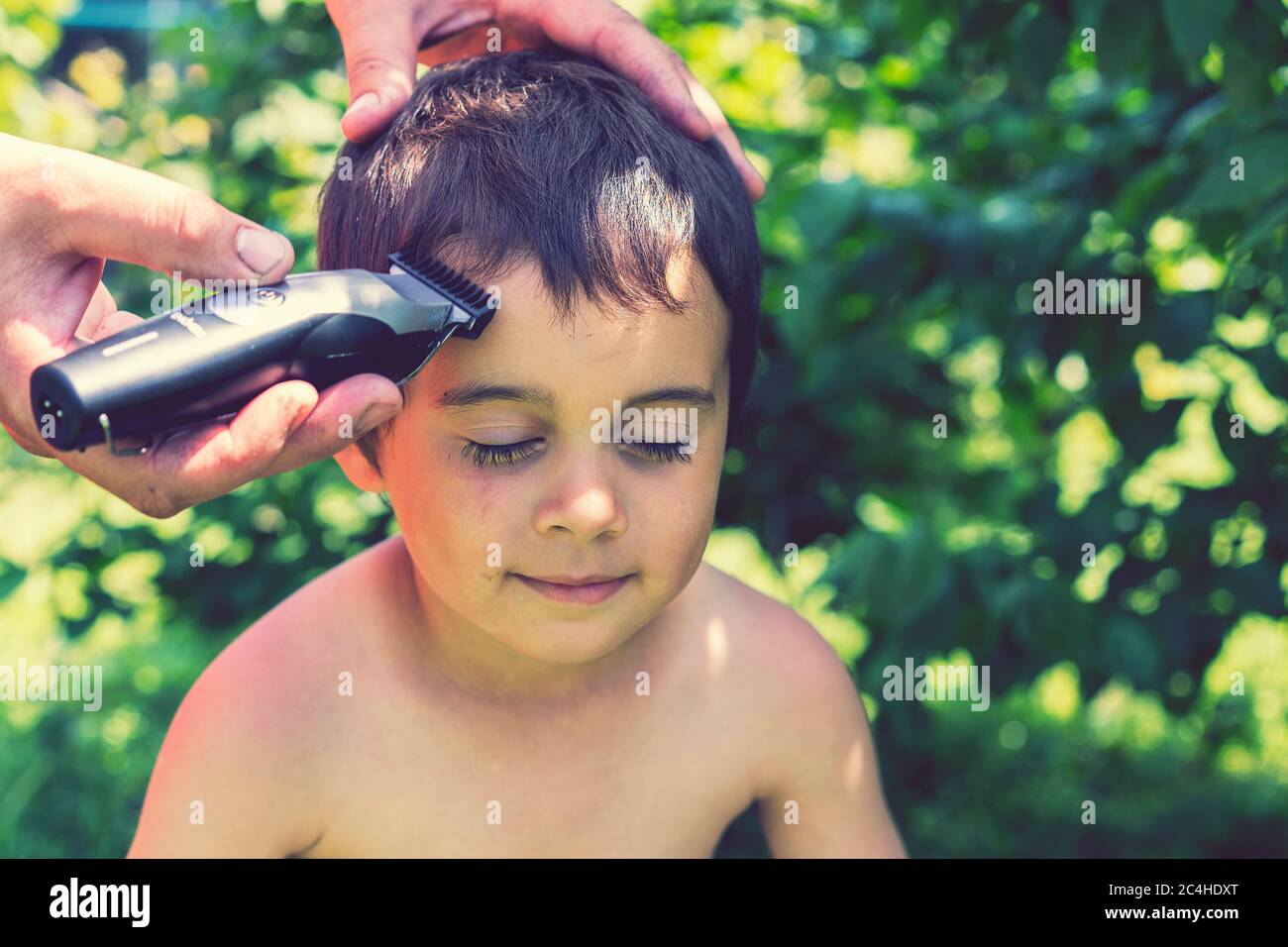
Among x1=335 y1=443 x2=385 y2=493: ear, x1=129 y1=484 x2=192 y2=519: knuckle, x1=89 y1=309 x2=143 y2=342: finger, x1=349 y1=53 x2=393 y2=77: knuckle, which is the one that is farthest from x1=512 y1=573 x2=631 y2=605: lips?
x1=349 y1=53 x2=393 y2=77: knuckle

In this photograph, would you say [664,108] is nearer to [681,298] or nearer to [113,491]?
[681,298]

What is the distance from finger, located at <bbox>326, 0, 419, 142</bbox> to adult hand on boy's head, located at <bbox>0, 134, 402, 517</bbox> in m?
0.29

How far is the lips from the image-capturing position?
118 cm

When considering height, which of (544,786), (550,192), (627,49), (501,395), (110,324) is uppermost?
(627,49)

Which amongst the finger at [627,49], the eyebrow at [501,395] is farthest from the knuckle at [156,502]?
the finger at [627,49]

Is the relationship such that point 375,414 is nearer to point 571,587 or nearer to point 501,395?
point 501,395

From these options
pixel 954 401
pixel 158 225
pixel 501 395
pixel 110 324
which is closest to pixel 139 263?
pixel 158 225

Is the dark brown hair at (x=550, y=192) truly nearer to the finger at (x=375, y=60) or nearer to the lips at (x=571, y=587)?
the finger at (x=375, y=60)

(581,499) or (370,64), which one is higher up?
(370,64)

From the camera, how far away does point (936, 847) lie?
8.12 feet

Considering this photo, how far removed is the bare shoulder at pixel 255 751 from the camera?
129cm

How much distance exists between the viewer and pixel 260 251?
102 cm

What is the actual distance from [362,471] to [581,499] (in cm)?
33
